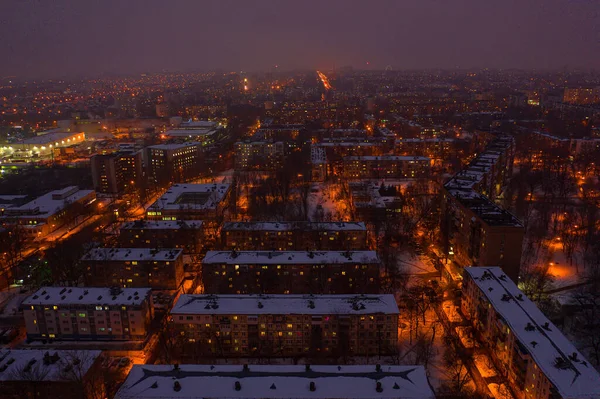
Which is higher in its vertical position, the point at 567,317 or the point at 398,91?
the point at 398,91

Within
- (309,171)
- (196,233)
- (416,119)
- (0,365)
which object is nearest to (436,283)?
(196,233)

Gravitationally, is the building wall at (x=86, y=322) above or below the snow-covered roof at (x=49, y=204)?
below

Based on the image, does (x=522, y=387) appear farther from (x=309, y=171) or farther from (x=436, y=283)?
(x=309, y=171)

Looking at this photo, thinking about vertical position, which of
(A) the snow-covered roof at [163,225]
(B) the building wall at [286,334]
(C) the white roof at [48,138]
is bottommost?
(B) the building wall at [286,334]

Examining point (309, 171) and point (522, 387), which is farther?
point (309, 171)

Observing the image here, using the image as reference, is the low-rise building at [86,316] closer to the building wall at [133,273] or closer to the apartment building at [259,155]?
the building wall at [133,273]

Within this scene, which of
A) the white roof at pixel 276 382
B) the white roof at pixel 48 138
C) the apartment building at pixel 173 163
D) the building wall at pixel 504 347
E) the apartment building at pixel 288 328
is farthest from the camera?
the white roof at pixel 48 138

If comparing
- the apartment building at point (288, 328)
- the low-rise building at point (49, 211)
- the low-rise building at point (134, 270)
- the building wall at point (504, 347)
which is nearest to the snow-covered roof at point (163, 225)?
the low-rise building at point (134, 270)

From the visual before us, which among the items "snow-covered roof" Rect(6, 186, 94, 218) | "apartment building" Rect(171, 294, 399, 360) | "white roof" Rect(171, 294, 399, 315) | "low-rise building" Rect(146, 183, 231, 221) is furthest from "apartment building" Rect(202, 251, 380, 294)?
"snow-covered roof" Rect(6, 186, 94, 218)
